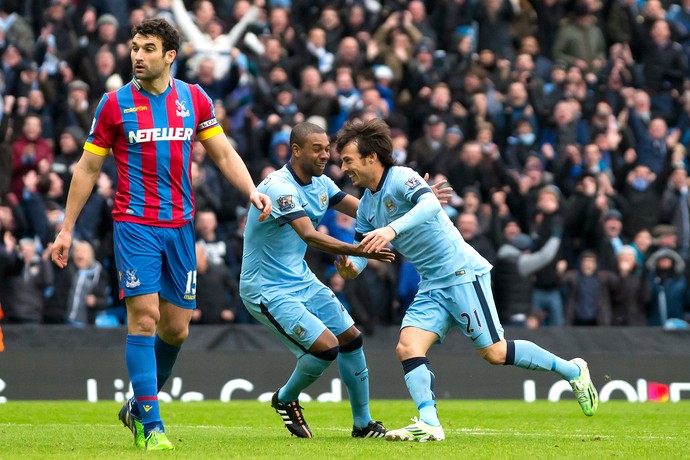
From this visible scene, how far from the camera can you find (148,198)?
8.31 metres

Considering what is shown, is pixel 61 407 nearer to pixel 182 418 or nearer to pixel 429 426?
pixel 182 418

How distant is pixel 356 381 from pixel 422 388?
845 millimetres

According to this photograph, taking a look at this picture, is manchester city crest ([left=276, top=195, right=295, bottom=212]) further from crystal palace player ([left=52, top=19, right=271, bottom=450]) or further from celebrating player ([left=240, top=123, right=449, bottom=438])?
crystal palace player ([left=52, top=19, right=271, bottom=450])

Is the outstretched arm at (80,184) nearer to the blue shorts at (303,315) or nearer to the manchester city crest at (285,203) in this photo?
the manchester city crest at (285,203)

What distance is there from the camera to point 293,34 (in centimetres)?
1947

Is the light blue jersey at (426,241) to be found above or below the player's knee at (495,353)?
above

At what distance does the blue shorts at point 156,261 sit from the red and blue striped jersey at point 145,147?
68 millimetres

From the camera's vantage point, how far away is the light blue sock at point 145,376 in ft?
26.7

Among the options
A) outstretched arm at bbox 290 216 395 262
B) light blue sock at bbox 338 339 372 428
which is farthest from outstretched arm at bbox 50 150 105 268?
light blue sock at bbox 338 339 372 428

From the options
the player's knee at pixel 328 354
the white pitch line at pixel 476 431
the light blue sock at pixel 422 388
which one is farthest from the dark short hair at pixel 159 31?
the white pitch line at pixel 476 431

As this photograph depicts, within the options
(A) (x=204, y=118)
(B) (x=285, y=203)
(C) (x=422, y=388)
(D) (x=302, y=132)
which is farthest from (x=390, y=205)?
(A) (x=204, y=118)

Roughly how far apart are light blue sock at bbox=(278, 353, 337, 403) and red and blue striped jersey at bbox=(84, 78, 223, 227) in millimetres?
1530

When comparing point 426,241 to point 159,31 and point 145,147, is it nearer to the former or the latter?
point 145,147

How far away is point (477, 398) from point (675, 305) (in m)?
3.04
